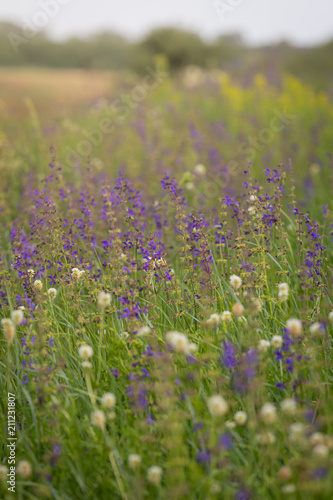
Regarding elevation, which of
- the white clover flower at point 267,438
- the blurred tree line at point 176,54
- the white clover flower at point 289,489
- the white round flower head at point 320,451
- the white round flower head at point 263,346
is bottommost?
the white clover flower at point 289,489

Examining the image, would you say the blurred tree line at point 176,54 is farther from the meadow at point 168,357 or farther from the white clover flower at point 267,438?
the white clover flower at point 267,438

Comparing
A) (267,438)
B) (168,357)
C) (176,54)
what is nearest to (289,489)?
(267,438)

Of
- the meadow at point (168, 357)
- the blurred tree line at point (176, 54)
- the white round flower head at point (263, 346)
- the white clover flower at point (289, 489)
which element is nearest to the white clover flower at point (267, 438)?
the meadow at point (168, 357)

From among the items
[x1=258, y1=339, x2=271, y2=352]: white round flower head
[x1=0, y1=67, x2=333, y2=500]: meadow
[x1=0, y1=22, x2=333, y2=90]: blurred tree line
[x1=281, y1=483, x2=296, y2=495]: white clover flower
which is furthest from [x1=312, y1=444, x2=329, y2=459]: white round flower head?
[x1=0, y1=22, x2=333, y2=90]: blurred tree line

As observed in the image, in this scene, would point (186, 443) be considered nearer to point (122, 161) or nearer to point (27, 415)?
point (27, 415)

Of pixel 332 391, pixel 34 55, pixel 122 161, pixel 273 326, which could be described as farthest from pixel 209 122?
pixel 34 55

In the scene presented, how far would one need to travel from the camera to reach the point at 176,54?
17.2 meters

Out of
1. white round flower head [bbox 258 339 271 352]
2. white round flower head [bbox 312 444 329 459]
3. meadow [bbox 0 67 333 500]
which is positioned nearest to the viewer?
white round flower head [bbox 312 444 329 459]

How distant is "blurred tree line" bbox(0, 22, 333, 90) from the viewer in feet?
49.4

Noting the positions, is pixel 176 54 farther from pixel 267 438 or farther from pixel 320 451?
pixel 320 451

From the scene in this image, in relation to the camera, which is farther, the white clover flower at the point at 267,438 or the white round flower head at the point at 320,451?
the white clover flower at the point at 267,438

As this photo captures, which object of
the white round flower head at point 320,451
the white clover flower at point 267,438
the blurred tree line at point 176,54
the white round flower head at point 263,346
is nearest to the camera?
the white round flower head at point 320,451

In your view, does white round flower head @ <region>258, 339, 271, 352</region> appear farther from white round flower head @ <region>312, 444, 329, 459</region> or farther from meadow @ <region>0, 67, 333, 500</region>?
white round flower head @ <region>312, 444, 329, 459</region>

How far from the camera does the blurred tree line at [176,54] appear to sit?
15.1m
